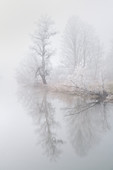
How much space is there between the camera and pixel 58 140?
17.0ft

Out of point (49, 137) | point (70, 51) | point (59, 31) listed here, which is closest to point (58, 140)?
point (49, 137)

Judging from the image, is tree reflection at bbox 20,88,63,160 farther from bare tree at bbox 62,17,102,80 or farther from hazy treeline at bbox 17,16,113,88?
bare tree at bbox 62,17,102,80

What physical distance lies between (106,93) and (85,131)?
4174 mm

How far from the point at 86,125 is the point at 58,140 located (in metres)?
1.42

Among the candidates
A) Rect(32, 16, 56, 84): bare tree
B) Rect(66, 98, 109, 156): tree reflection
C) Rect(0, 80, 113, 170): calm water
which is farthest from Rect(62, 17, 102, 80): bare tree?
Rect(0, 80, 113, 170): calm water

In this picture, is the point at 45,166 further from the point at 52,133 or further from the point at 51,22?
the point at 51,22

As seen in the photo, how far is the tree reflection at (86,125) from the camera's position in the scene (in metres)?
4.83

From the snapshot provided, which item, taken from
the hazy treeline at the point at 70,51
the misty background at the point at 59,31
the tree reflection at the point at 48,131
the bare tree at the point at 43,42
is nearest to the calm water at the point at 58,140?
the tree reflection at the point at 48,131

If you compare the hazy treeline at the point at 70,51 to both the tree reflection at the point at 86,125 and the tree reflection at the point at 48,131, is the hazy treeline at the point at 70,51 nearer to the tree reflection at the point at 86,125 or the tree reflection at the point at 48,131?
the tree reflection at the point at 86,125

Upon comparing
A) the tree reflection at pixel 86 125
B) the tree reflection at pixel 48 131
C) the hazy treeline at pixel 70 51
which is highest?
the hazy treeline at pixel 70 51

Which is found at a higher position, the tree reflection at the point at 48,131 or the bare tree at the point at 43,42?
the bare tree at the point at 43,42

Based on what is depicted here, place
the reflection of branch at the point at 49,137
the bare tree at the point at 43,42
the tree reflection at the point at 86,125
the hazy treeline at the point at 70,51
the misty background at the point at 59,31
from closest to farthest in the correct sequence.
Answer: the reflection of branch at the point at 49,137, the tree reflection at the point at 86,125, the hazy treeline at the point at 70,51, the bare tree at the point at 43,42, the misty background at the point at 59,31

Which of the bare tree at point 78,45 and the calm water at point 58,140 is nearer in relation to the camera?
the calm water at point 58,140

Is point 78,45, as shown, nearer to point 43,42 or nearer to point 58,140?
point 43,42
